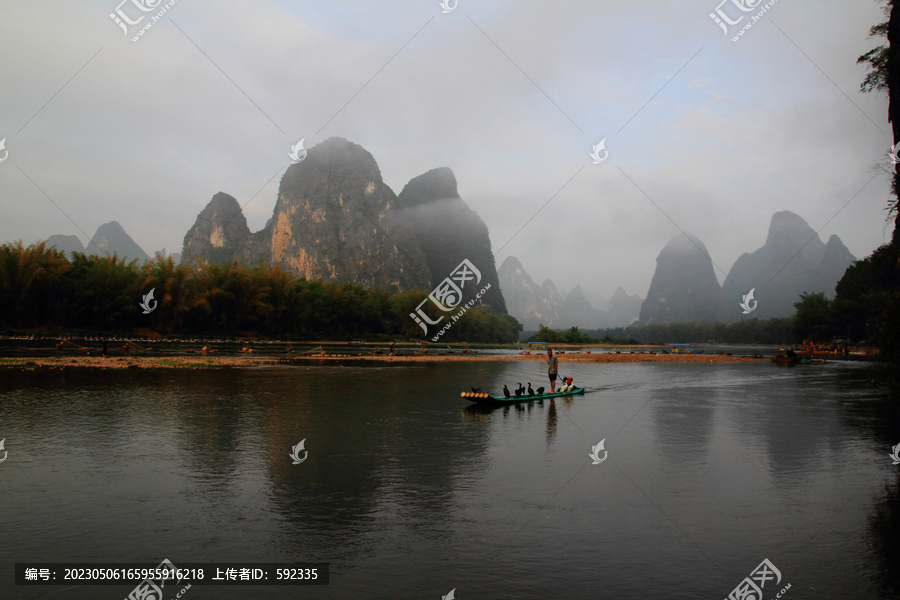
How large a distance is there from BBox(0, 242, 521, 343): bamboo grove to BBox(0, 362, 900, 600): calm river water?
122 feet

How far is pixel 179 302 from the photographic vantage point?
56000mm

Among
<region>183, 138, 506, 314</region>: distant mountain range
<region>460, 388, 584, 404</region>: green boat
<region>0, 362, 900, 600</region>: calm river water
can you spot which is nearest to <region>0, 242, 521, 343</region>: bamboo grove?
<region>0, 362, 900, 600</region>: calm river water

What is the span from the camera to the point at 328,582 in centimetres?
533

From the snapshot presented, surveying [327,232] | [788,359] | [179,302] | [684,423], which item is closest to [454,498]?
[684,423]

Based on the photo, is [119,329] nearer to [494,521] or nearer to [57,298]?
[57,298]

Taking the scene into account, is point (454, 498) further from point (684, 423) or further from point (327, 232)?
point (327, 232)

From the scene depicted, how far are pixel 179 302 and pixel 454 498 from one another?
182 ft

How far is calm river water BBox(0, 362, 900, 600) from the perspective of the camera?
5668 millimetres

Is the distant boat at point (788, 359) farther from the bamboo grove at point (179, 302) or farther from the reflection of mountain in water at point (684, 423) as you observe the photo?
the bamboo grove at point (179, 302)

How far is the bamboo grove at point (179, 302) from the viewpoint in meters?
46.2

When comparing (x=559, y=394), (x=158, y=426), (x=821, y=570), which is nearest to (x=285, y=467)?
(x=158, y=426)

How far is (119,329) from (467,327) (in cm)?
6234

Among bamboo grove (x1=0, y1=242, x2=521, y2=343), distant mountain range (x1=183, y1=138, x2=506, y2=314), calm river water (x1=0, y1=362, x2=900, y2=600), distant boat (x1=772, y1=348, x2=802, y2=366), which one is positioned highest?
distant mountain range (x1=183, y1=138, x2=506, y2=314)

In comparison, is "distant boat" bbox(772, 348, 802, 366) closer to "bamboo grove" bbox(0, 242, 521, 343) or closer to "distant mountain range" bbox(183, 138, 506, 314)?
"bamboo grove" bbox(0, 242, 521, 343)
